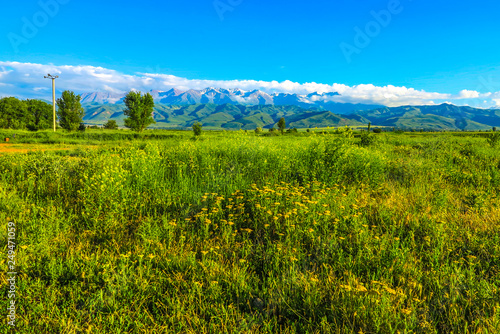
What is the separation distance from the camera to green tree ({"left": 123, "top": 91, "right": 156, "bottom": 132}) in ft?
187

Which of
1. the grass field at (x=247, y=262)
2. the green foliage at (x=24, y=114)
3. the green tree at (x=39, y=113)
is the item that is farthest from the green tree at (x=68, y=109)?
the grass field at (x=247, y=262)

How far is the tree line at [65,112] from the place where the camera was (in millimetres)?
58078

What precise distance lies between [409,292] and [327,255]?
1.04 meters

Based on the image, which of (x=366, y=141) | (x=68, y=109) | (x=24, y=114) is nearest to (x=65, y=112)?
(x=68, y=109)

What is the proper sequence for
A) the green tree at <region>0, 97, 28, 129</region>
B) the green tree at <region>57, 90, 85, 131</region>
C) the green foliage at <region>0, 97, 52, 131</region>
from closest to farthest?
the green tree at <region>57, 90, 85, 131</region> → the green tree at <region>0, 97, 28, 129</region> → the green foliage at <region>0, 97, 52, 131</region>

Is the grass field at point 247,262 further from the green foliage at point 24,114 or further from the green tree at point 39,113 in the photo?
the green tree at point 39,113

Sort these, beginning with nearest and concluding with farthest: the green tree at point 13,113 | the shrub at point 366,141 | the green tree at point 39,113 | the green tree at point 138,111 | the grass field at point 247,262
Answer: the grass field at point 247,262, the shrub at point 366,141, the green tree at point 138,111, the green tree at point 13,113, the green tree at point 39,113

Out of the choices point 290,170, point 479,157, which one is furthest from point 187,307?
point 479,157

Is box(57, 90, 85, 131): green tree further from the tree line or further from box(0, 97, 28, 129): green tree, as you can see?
box(0, 97, 28, 129): green tree

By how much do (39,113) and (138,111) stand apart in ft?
177

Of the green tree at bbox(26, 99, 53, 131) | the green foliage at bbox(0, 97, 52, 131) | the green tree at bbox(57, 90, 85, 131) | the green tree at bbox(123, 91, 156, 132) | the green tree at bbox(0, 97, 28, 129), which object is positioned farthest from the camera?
the green tree at bbox(26, 99, 53, 131)

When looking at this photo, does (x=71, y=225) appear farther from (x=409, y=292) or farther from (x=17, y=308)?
(x=409, y=292)

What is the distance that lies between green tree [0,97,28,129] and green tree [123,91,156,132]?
38.2 meters

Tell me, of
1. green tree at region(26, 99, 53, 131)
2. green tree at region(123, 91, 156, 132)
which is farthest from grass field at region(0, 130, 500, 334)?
green tree at region(26, 99, 53, 131)
